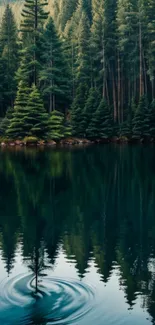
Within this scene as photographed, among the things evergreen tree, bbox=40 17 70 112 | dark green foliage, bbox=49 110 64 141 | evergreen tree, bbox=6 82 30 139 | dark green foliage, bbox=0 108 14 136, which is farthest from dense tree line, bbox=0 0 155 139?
dark green foliage, bbox=49 110 64 141

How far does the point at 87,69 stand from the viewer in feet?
200

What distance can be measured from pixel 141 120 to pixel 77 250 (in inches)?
1632

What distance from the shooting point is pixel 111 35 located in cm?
5938

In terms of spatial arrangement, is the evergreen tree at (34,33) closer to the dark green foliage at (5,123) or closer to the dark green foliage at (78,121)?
the dark green foliage at (5,123)

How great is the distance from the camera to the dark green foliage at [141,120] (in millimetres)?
51562

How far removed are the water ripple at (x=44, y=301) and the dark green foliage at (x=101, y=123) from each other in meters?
42.8

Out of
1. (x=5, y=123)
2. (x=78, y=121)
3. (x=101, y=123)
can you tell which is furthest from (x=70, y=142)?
(x=5, y=123)

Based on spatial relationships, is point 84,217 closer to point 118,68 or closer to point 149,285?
point 149,285

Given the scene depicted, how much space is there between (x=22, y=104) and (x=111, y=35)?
16.7m

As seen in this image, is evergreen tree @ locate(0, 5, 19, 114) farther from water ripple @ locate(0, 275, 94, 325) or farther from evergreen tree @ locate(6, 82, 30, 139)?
water ripple @ locate(0, 275, 94, 325)

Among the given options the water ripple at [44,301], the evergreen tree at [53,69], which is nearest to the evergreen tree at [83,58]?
the evergreen tree at [53,69]

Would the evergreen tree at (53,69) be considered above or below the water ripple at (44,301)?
above

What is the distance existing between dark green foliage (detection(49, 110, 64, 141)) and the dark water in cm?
2702

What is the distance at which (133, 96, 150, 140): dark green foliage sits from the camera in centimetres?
5156
